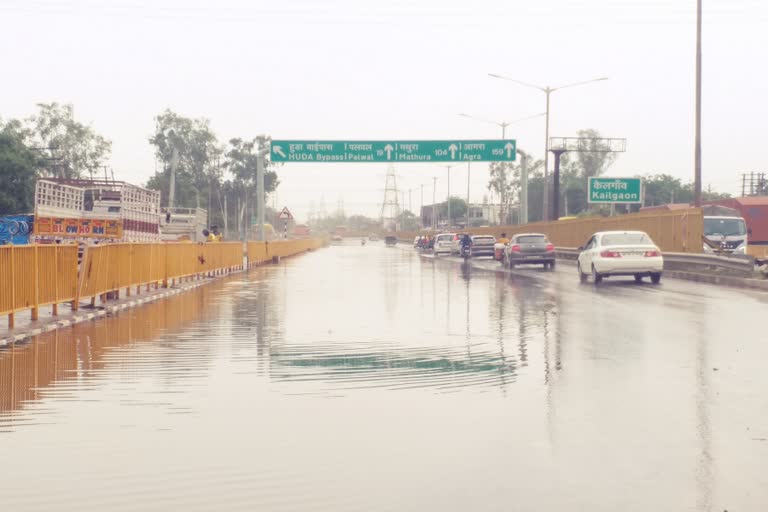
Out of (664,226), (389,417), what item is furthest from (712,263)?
(389,417)

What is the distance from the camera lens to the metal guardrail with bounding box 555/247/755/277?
96.6ft

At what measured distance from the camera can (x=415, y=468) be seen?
642cm

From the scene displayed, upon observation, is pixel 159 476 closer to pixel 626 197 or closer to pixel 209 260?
pixel 209 260

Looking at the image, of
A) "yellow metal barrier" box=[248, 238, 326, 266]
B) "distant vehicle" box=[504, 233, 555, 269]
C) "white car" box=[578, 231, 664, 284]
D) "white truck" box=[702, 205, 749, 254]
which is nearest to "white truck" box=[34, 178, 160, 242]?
"yellow metal barrier" box=[248, 238, 326, 266]

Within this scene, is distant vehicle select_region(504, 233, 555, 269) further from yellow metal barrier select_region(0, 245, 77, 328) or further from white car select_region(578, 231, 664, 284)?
yellow metal barrier select_region(0, 245, 77, 328)

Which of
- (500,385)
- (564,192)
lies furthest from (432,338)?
(564,192)

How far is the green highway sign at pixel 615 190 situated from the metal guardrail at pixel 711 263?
26.9m

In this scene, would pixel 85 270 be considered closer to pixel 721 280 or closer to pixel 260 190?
pixel 721 280

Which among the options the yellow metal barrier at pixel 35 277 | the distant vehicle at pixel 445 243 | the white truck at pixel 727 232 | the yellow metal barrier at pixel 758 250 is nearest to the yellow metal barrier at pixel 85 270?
the yellow metal barrier at pixel 35 277

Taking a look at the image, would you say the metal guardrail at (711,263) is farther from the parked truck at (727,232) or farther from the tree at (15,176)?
the tree at (15,176)

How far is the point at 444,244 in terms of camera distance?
73.2m

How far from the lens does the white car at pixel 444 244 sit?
7273 centimetres

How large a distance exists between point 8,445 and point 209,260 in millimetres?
28657

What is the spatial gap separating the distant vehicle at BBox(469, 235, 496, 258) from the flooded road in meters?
44.4
